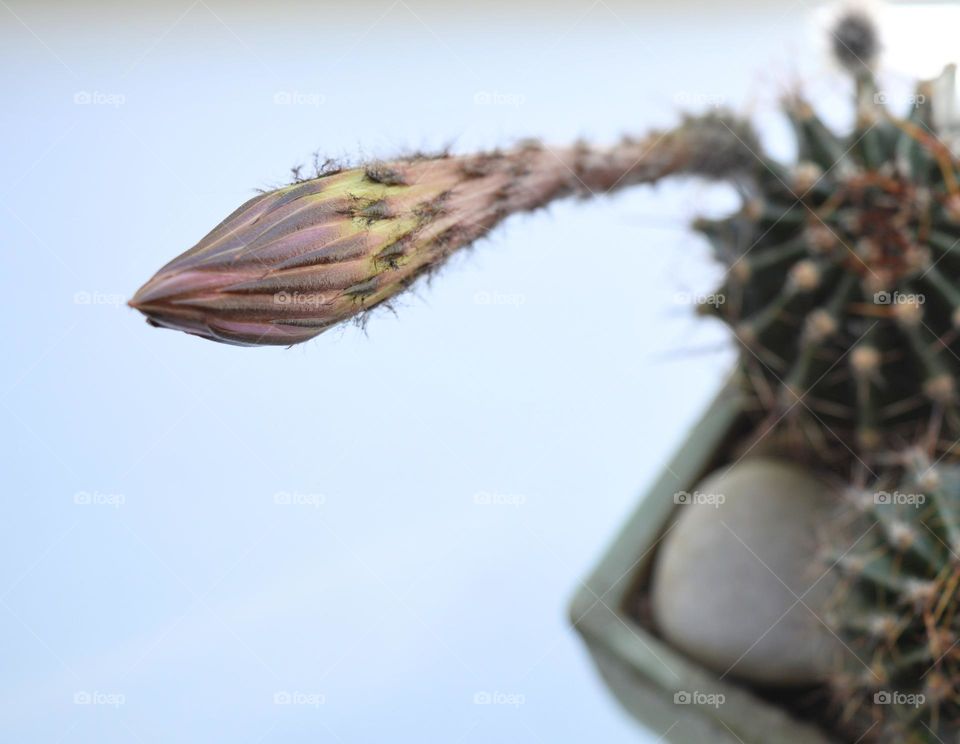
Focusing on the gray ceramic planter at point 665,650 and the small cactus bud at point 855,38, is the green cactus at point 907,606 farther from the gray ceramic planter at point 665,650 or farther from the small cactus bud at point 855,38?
the small cactus bud at point 855,38

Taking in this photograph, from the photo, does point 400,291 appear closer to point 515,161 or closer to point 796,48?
point 515,161

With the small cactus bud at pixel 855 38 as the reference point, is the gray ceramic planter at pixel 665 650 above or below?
below

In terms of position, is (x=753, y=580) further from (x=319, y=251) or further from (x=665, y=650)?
(x=319, y=251)

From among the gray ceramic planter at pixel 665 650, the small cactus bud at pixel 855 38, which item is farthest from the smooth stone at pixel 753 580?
the small cactus bud at pixel 855 38

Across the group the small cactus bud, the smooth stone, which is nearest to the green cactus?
the smooth stone

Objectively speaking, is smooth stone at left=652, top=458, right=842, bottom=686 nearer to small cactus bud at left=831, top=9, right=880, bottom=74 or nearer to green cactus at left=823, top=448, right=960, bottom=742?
green cactus at left=823, top=448, right=960, bottom=742
